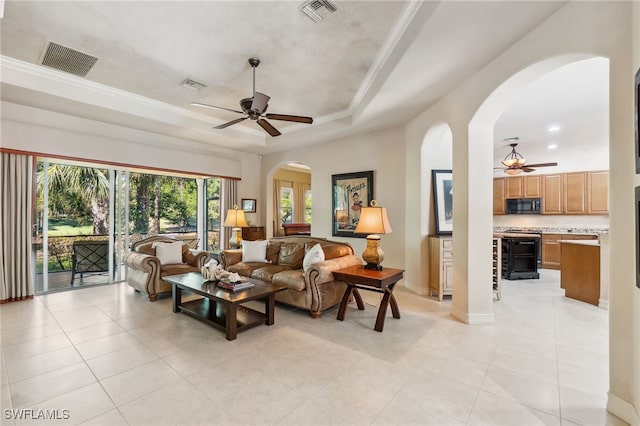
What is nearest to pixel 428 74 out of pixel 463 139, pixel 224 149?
pixel 463 139

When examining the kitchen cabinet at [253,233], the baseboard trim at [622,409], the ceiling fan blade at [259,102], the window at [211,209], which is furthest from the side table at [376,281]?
the window at [211,209]

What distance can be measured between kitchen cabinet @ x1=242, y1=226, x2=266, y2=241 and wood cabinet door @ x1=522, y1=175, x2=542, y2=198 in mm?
7076

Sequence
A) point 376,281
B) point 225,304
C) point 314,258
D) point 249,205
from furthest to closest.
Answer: point 249,205 → point 314,258 → point 225,304 → point 376,281

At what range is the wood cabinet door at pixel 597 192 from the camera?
680 centimetres

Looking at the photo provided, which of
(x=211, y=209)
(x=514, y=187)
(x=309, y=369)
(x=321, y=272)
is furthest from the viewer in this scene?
(x=514, y=187)

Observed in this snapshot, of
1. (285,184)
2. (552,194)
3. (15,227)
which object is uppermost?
(285,184)

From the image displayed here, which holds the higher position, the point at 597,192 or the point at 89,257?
the point at 597,192

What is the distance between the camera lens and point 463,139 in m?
3.51

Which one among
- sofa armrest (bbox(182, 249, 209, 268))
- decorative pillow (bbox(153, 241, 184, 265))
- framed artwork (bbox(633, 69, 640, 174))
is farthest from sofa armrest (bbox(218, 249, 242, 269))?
framed artwork (bbox(633, 69, 640, 174))

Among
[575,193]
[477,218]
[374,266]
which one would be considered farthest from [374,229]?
[575,193]

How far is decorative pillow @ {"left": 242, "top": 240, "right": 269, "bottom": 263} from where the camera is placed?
485 cm

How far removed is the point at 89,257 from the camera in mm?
5355

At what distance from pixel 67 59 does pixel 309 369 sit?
4372 mm

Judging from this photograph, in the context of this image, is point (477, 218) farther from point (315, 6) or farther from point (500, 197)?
point (500, 197)
